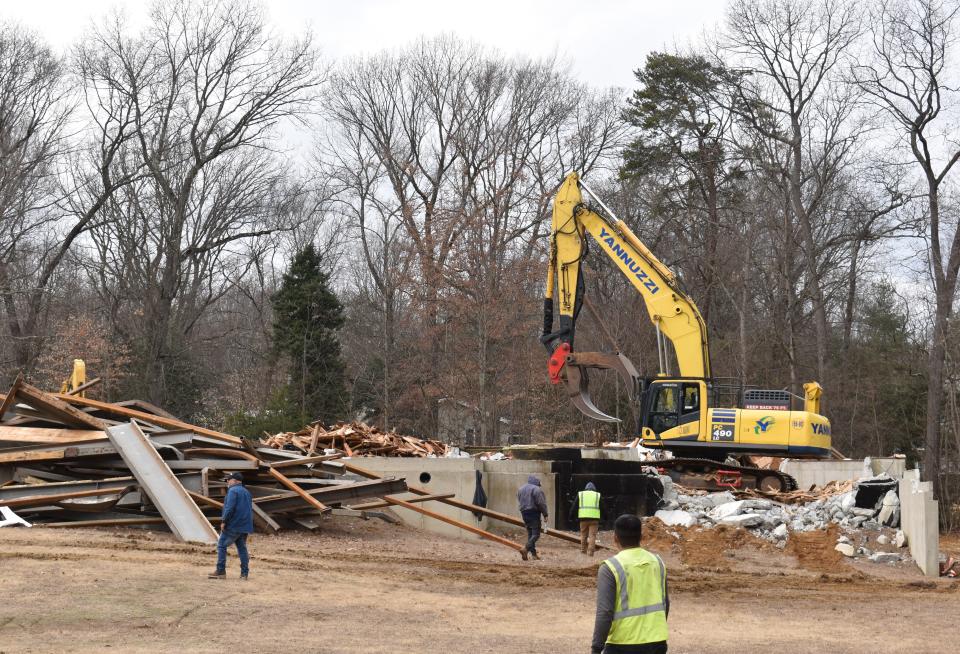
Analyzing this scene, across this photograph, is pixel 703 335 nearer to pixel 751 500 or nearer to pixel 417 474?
pixel 751 500

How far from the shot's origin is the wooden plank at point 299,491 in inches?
645

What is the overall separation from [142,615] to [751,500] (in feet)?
50.8

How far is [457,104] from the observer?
4969 centimetres

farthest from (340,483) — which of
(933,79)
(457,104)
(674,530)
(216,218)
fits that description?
(457,104)

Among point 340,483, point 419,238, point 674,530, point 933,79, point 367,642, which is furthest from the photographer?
point 419,238

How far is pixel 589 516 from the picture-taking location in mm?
17891

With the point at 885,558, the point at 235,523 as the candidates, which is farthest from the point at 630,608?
the point at 885,558

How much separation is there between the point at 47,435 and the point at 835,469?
62.6 ft

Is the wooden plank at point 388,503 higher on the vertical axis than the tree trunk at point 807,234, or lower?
lower

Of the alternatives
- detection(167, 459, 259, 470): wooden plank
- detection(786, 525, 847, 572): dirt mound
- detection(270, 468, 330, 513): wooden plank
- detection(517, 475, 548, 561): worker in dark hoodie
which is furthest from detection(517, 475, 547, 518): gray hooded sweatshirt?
detection(786, 525, 847, 572): dirt mound

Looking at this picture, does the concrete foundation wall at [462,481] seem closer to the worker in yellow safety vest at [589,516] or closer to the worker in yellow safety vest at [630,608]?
the worker in yellow safety vest at [589,516]

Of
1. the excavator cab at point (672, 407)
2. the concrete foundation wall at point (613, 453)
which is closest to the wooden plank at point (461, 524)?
the concrete foundation wall at point (613, 453)

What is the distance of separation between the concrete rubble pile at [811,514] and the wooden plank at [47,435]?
11.1 m

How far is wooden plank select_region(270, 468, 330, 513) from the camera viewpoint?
645 inches
